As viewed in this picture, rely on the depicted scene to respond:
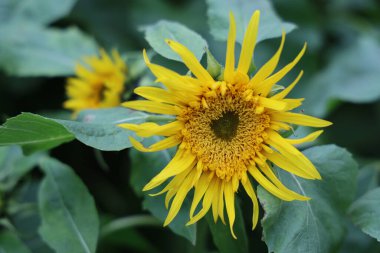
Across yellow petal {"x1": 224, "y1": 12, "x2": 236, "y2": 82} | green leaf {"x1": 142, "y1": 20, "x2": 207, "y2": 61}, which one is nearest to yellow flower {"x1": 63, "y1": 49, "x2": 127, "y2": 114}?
green leaf {"x1": 142, "y1": 20, "x2": 207, "y2": 61}

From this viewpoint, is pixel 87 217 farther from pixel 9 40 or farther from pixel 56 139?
pixel 9 40

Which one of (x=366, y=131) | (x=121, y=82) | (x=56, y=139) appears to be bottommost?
(x=56, y=139)

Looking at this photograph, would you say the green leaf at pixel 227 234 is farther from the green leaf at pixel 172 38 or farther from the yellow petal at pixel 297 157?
the green leaf at pixel 172 38

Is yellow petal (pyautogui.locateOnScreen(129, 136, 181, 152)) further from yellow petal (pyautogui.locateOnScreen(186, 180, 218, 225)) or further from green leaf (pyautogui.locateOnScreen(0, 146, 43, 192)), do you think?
green leaf (pyautogui.locateOnScreen(0, 146, 43, 192))

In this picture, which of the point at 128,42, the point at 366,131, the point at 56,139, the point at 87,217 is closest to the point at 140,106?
the point at 56,139

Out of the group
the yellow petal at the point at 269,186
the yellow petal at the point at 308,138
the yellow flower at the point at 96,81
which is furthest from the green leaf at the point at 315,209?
the yellow flower at the point at 96,81
